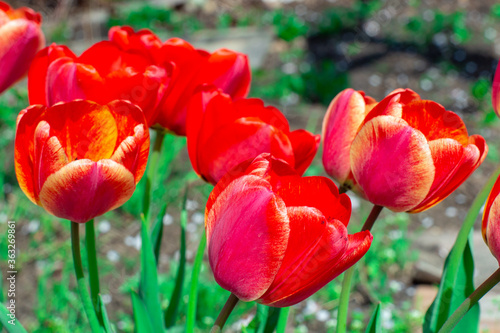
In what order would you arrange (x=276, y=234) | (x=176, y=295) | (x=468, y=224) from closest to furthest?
(x=276, y=234) < (x=468, y=224) < (x=176, y=295)

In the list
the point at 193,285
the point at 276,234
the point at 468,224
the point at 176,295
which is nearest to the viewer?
the point at 276,234

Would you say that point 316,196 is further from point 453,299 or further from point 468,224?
point 453,299

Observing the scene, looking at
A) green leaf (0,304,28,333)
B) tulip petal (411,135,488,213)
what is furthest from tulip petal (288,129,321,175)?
green leaf (0,304,28,333)

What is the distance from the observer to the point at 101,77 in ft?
2.11

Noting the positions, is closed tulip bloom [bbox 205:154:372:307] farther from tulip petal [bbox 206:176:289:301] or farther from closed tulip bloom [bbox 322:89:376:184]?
closed tulip bloom [bbox 322:89:376:184]

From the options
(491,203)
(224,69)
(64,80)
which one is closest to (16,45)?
(64,80)

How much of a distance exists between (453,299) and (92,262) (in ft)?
1.44

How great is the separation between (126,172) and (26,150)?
0.35 feet

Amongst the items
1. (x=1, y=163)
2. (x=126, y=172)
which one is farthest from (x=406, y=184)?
(x=1, y=163)

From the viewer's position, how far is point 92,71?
0.62 m

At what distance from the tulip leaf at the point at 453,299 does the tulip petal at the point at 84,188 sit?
0.38m

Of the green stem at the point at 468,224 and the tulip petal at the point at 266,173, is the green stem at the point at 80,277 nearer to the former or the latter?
the tulip petal at the point at 266,173

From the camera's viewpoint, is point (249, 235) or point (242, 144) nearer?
point (249, 235)

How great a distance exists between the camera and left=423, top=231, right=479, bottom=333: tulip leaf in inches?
27.6
